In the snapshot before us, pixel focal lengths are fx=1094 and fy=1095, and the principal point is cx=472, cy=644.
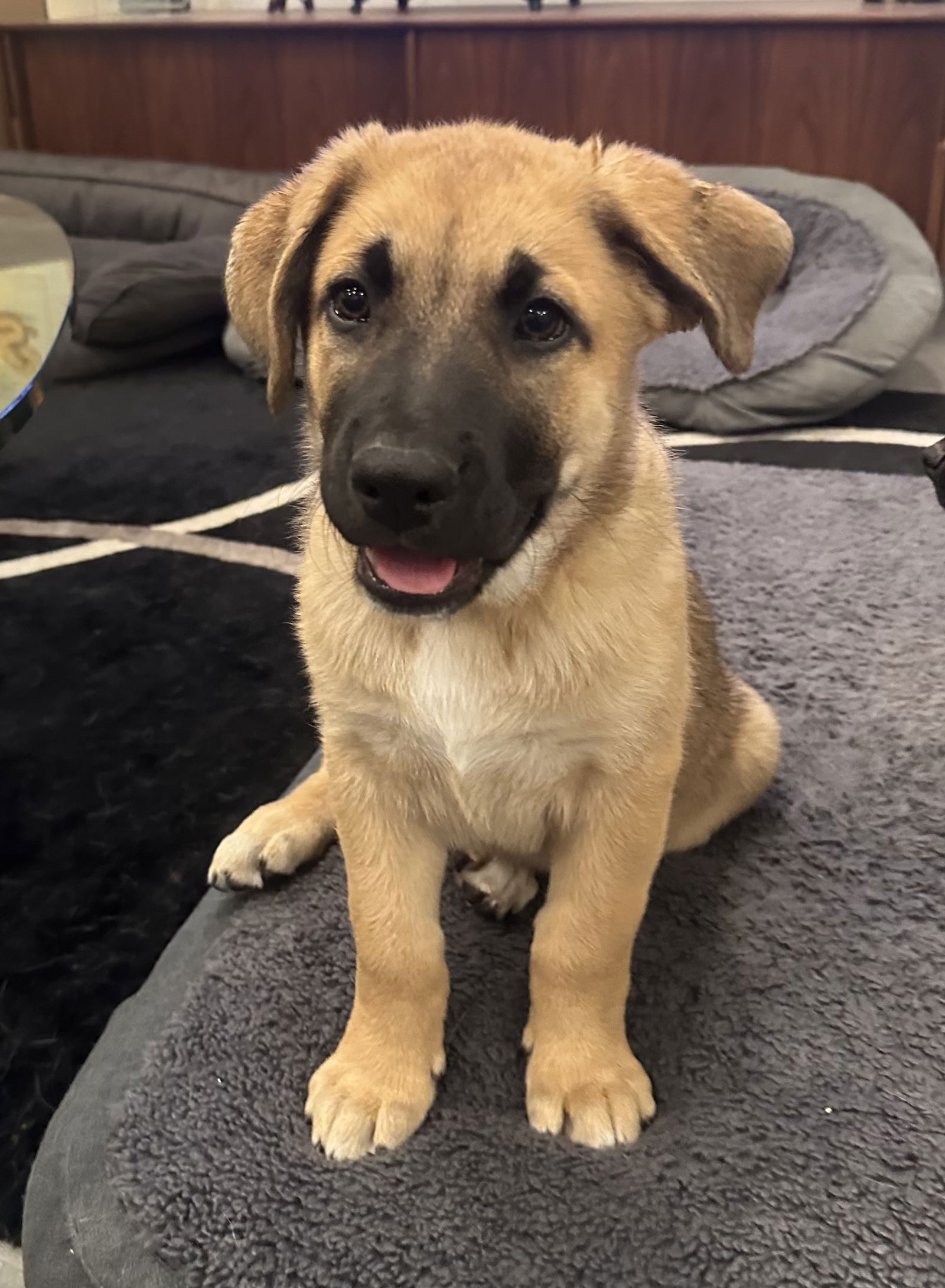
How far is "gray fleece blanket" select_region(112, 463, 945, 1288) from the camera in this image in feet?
4.48

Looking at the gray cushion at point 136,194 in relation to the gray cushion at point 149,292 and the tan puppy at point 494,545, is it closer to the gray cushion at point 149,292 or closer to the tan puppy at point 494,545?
the gray cushion at point 149,292

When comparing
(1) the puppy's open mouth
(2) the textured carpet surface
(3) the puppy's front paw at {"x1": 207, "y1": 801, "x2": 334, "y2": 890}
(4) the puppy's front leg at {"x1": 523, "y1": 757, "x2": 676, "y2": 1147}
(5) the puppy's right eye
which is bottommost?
(2) the textured carpet surface

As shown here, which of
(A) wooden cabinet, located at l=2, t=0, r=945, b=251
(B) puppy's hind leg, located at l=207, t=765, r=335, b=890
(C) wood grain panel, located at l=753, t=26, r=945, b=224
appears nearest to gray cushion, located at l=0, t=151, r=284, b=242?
(A) wooden cabinet, located at l=2, t=0, r=945, b=251

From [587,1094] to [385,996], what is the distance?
311 millimetres

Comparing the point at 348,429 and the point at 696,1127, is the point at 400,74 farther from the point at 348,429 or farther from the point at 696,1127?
the point at 696,1127

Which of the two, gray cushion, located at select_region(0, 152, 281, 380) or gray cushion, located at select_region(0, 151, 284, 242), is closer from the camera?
gray cushion, located at select_region(0, 152, 281, 380)

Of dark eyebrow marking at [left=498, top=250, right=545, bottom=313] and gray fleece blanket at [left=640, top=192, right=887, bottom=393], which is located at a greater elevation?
dark eyebrow marking at [left=498, top=250, right=545, bottom=313]

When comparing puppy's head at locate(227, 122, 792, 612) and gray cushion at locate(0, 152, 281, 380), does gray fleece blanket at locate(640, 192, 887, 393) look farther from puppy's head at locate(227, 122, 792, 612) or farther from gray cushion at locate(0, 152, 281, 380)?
puppy's head at locate(227, 122, 792, 612)

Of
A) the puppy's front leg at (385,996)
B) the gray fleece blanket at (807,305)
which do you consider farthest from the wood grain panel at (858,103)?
the puppy's front leg at (385,996)

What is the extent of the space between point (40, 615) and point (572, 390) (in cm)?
249

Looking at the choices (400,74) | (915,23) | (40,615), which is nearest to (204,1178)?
(40,615)

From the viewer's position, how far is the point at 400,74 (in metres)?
5.59

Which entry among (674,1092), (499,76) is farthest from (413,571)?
(499,76)

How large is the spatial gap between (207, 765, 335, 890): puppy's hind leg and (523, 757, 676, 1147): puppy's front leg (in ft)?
1.86
